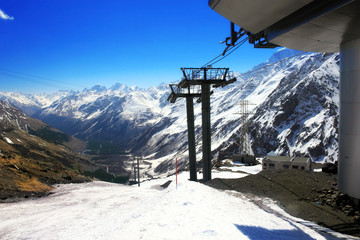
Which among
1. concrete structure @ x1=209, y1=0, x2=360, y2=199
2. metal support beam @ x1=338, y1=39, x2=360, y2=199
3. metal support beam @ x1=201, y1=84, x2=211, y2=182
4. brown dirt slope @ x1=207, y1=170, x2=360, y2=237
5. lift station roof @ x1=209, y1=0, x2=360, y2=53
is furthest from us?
metal support beam @ x1=201, y1=84, x2=211, y2=182

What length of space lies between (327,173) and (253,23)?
1905cm

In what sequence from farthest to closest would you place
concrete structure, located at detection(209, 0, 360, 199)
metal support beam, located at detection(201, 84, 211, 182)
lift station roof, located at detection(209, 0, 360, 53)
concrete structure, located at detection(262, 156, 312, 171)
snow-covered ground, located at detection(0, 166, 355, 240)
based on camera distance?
concrete structure, located at detection(262, 156, 312, 171)
metal support beam, located at detection(201, 84, 211, 182)
snow-covered ground, located at detection(0, 166, 355, 240)
concrete structure, located at detection(209, 0, 360, 199)
lift station roof, located at detection(209, 0, 360, 53)

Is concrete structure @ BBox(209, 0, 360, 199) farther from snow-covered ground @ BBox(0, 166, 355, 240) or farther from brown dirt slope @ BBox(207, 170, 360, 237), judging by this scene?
snow-covered ground @ BBox(0, 166, 355, 240)

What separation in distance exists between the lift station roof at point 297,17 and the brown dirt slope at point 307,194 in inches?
413

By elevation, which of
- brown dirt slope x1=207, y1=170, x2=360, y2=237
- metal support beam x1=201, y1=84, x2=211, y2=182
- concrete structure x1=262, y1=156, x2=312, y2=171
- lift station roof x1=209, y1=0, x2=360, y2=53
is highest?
lift station roof x1=209, y1=0, x2=360, y2=53

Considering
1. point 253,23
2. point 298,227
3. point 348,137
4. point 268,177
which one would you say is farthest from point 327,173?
point 253,23

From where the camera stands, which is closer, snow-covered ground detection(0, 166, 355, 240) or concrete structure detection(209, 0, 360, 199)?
concrete structure detection(209, 0, 360, 199)

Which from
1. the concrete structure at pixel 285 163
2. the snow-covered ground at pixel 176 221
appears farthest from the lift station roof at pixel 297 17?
the concrete structure at pixel 285 163

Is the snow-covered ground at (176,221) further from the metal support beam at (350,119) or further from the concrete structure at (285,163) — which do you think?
the concrete structure at (285,163)

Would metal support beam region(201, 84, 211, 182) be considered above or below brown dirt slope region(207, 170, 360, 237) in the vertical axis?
above

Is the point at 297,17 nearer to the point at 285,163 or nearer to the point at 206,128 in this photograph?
the point at 206,128

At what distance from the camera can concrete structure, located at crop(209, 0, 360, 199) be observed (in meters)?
10.0

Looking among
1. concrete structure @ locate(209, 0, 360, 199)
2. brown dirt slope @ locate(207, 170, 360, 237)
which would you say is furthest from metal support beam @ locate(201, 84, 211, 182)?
concrete structure @ locate(209, 0, 360, 199)

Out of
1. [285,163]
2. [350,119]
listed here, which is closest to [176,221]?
[350,119]
